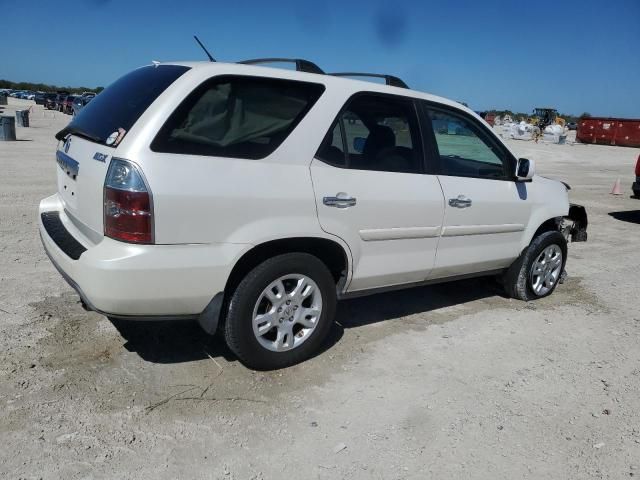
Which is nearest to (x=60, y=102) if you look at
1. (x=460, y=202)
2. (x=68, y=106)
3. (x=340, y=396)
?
(x=68, y=106)

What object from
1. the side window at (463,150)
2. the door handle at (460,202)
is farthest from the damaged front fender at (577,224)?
the door handle at (460,202)

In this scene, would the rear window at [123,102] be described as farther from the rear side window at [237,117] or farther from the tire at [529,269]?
the tire at [529,269]

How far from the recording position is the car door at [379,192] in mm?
3523

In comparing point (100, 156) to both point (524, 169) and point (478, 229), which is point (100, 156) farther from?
point (524, 169)

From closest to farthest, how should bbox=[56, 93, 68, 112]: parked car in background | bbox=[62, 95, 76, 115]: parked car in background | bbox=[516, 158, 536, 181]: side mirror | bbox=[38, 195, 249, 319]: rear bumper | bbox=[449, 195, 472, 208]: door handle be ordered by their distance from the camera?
bbox=[38, 195, 249, 319]: rear bumper < bbox=[449, 195, 472, 208]: door handle < bbox=[516, 158, 536, 181]: side mirror < bbox=[62, 95, 76, 115]: parked car in background < bbox=[56, 93, 68, 112]: parked car in background

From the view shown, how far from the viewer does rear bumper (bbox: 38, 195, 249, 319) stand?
2881 millimetres

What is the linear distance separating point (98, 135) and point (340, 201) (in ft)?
4.95

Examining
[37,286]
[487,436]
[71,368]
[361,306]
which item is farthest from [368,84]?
[37,286]

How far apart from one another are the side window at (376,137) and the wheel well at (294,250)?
539 mm

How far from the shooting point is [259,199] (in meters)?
3.16

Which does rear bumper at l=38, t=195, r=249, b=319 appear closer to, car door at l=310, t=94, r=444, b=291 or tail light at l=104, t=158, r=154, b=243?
tail light at l=104, t=158, r=154, b=243

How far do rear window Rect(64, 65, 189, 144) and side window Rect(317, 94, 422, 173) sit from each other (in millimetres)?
1038

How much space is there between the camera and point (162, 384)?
131 inches

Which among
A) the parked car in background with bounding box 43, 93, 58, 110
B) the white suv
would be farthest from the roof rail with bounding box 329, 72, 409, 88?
the parked car in background with bounding box 43, 93, 58, 110
